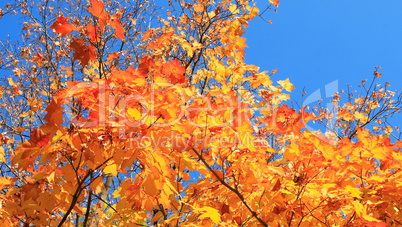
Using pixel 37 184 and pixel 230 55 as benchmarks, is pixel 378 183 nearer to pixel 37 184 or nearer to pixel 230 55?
pixel 37 184

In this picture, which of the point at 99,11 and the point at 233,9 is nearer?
the point at 99,11

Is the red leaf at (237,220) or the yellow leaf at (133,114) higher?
the yellow leaf at (133,114)

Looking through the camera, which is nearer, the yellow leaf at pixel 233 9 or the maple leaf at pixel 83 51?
the maple leaf at pixel 83 51

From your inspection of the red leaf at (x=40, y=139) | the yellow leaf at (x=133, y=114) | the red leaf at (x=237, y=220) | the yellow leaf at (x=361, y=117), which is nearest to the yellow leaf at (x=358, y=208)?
the red leaf at (x=237, y=220)

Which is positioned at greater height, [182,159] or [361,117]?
[361,117]

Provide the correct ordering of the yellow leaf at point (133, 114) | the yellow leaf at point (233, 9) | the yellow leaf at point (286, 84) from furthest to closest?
the yellow leaf at point (233, 9), the yellow leaf at point (286, 84), the yellow leaf at point (133, 114)

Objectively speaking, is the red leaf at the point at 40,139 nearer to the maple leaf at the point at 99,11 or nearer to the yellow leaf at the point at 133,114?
the yellow leaf at the point at 133,114

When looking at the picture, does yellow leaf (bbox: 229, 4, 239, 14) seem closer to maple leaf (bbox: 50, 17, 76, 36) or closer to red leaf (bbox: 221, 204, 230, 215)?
maple leaf (bbox: 50, 17, 76, 36)

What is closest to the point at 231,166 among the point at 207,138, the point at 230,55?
the point at 207,138

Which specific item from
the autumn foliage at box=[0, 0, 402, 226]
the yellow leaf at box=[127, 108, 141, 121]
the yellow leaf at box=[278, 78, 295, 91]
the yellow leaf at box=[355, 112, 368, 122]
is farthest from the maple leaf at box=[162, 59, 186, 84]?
the yellow leaf at box=[355, 112, 368, 122]

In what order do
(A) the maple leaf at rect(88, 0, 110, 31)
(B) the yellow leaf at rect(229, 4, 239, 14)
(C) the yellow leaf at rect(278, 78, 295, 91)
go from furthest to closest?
1. (B) the yellow leaf at rect(229, 4, 239, 14)
2. (C) the yellow leaf at rect(278, 78, 295, 91)
3. (A) the maple leaf at rect(88, 0, 110, 31)

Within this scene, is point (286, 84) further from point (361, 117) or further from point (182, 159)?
point (361, 117)

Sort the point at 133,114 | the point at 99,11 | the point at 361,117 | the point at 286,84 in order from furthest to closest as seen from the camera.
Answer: the point at 361,117 → the point at 286,84 → the point at 99,11 → the point at 133,114

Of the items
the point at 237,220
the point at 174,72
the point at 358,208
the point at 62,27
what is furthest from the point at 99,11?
the point at 358,208
